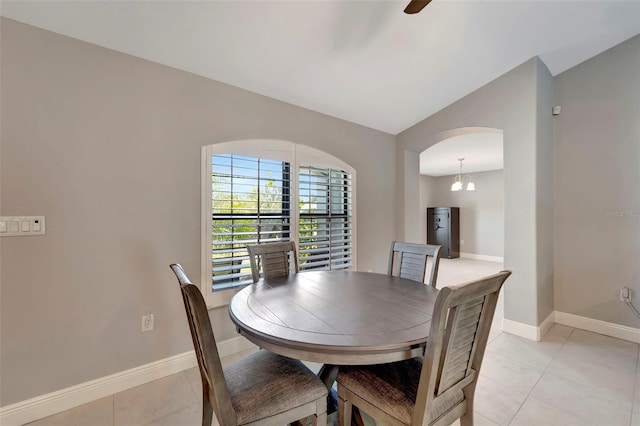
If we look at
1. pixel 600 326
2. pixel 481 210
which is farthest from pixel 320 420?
pixel 481 210

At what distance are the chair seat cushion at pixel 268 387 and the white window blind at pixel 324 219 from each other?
1.60 metres

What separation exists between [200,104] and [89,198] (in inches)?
42.6

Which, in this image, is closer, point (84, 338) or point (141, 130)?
point (84, 338)

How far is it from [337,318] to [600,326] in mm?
3342

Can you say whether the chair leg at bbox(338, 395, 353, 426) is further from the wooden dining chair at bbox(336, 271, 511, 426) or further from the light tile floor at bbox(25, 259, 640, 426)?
the light tile floor at bbox(25, 259, 640, 426)

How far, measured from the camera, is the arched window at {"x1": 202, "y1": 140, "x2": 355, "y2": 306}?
232cm

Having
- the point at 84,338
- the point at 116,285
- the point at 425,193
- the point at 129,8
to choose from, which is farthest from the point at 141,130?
the point at 425,193

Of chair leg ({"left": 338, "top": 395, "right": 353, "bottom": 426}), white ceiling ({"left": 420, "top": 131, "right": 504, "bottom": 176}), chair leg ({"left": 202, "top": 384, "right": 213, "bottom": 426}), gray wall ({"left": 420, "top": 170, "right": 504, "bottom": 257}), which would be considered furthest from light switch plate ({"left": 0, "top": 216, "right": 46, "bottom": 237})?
gray wall ({"left": 420, "top": 170, "right": 504, "bottom": 257})

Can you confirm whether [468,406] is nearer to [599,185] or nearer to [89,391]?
[89,391]

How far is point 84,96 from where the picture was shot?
1812 mm

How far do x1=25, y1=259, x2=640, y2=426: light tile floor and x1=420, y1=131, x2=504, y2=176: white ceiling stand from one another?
105 inches

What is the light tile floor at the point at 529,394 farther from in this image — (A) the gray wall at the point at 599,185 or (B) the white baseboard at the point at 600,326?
(A) the gray wall at the point at 599,185

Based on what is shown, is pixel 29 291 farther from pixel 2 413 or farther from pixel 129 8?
pixel 129 8

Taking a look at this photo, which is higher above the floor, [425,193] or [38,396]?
[425,193]
